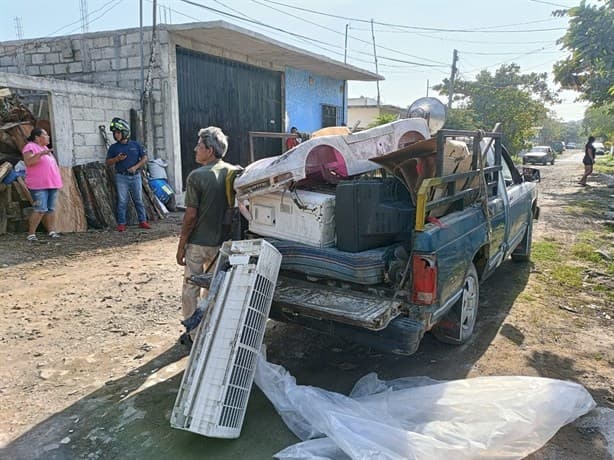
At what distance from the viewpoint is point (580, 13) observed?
1527 centimetres

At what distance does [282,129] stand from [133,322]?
34.5 feet

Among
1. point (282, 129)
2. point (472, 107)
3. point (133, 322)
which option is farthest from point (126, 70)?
point (472, 107)

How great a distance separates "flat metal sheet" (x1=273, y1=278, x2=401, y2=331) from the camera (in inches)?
113

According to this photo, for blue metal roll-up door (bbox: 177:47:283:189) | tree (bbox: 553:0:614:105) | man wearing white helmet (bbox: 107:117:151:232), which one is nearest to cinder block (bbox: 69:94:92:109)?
man wearing white helmet (bbox: 107:117:151:232)

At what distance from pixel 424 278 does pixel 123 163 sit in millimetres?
6512

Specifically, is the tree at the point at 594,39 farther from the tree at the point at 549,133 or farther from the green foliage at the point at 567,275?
the tree at the point at 549,133

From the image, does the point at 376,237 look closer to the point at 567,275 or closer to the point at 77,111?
the point at 567,275

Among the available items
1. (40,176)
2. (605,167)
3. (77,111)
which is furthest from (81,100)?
(605,167)

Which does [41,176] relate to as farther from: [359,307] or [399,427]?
[399,427]

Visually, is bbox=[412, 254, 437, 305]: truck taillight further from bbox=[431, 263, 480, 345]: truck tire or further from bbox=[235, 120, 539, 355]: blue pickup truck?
bbox=[431, 263, 480, 345]: truck tire

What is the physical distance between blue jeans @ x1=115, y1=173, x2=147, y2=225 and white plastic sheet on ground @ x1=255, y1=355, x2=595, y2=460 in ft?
19.8

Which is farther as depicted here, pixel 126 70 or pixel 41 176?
pixel 126 70

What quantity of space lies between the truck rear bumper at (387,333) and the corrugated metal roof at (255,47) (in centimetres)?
783

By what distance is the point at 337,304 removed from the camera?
3117mm
